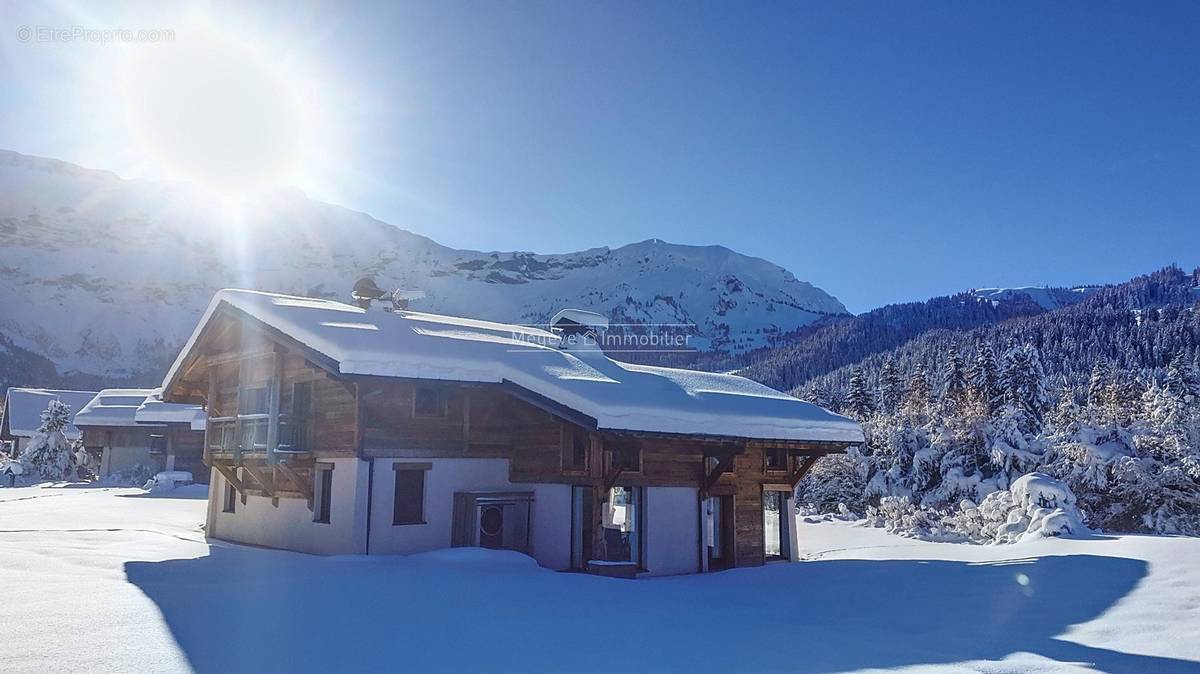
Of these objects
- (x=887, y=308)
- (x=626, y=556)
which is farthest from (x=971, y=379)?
(x=887, y=308)

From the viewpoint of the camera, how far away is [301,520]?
16531 mm

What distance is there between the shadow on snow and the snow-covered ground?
41 mm

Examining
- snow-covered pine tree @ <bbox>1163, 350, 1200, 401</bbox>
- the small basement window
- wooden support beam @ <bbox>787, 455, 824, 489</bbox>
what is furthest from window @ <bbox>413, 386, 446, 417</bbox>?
snow-covered pine tree @ <bbox>1163, 350, 1200, 401</bbox>

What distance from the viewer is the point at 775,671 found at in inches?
296

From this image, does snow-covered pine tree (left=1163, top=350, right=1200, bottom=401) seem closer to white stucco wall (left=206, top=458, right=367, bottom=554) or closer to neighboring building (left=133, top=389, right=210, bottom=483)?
white stucco wall (left=206, top=458, right=367, bottom=554)

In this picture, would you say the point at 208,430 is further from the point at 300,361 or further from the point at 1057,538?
the point at 1057,538

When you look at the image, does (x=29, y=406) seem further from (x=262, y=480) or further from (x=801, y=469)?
(x=801, y=469)

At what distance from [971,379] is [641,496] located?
45.8 metres

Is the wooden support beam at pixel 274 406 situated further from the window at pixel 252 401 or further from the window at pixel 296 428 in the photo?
the window at pixel 252 401

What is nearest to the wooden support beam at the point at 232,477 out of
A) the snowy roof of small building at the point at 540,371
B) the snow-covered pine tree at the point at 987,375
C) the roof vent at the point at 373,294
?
the snowy roof of small building at the point at 540,371

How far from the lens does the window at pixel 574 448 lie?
1565cm

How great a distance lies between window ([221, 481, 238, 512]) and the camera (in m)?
19.8

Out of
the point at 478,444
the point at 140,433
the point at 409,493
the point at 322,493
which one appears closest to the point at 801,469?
the point at 478,444

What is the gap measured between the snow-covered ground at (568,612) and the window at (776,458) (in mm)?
2975
